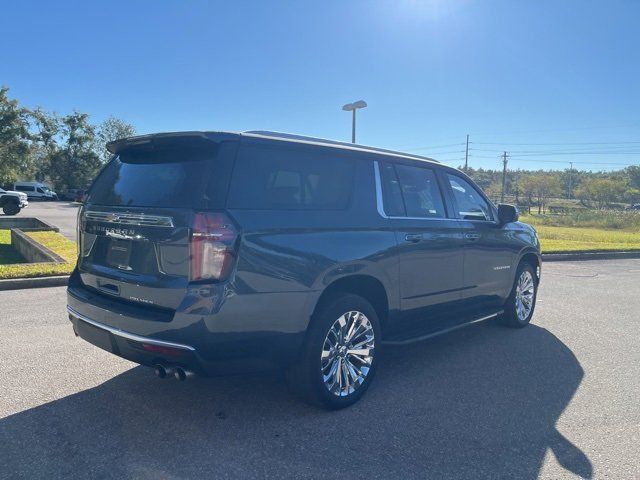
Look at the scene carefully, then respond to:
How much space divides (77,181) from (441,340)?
62.8m

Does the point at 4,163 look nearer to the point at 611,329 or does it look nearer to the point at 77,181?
the point at 77,181

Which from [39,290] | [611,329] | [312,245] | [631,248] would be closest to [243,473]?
[312,245]

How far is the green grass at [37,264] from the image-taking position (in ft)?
26.5

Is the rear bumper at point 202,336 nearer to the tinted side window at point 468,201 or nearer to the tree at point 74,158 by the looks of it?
the tinted side window at point 468,201

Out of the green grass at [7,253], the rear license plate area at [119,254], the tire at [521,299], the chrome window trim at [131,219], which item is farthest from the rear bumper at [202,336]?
the green grass at [7,253]

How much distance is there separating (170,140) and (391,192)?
72.7 inches

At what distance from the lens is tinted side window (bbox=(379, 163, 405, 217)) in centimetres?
411

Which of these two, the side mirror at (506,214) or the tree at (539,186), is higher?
the tree at (539,186)

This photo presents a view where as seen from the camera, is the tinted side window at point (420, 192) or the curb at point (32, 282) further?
the curb at point (32, 282)

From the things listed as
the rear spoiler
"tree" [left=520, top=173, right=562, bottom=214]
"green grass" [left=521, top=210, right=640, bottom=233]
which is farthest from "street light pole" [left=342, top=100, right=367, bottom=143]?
"tree" [left=520, top=173, right=562, bottom=214]

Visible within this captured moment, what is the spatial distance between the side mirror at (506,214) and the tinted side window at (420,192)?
1.12m

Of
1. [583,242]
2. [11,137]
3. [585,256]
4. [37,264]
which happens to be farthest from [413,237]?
[11,137]

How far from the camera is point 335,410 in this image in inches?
143

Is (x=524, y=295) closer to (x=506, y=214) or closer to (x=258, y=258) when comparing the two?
(x=506, y=214)
